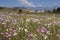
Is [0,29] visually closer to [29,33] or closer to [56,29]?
[29,33]

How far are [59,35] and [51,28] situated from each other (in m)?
0.63

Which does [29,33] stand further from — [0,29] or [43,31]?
[0,29]

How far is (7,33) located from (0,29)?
762 mm

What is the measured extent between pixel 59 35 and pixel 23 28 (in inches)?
55.2

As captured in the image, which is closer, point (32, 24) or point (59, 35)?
point (59, 35)

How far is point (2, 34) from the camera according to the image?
24.7ft

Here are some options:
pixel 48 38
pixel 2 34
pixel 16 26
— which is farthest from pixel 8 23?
pixel 48 38

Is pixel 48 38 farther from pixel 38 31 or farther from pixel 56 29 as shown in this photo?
pixel 56 29

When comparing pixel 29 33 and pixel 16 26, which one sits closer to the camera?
pixel 29 33

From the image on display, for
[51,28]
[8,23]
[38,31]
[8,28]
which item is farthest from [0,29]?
[51,28]

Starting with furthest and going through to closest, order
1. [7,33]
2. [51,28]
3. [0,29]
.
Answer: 1. [51,28]
2. [0,29]
3. [7,33]

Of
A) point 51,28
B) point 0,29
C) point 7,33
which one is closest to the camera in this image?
point 7,33

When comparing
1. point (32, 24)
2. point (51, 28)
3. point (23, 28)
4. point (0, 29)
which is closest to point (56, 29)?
point (51, 28)

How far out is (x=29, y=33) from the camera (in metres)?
7.69
